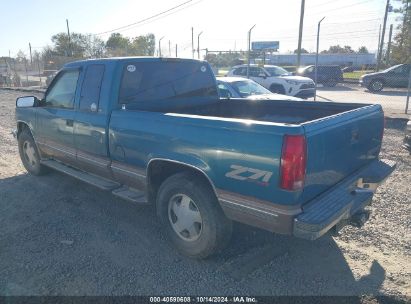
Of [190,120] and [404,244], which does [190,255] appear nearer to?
[190,120]

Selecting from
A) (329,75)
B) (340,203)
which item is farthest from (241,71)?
(340,203)

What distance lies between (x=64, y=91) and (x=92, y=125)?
1.12m

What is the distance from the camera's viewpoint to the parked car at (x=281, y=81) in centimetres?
1552

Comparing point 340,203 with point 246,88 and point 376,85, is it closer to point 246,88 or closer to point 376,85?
point 246,88

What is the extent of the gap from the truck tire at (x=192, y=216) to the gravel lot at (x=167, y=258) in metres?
0.20

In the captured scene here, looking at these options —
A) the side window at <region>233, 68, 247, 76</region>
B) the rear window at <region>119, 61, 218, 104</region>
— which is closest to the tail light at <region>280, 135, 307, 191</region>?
the rear window at <region>119, 61, 218, 104</region>

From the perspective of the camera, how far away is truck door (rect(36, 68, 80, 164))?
481 cm

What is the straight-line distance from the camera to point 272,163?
2652 millimetres

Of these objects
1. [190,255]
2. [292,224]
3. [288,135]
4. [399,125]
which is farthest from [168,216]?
[399,125]

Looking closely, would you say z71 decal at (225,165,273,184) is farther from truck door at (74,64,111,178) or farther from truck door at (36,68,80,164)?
truck door at (36,68,80,164)

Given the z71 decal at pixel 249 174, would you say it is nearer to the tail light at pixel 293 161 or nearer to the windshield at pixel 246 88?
the tail light at pixel 293 161

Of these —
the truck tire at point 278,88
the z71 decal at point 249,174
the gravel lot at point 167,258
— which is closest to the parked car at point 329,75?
the truck tire at point 278,88

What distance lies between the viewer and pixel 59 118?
16.3 ft

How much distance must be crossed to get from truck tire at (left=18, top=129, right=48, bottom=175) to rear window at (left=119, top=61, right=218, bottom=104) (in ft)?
8.99
